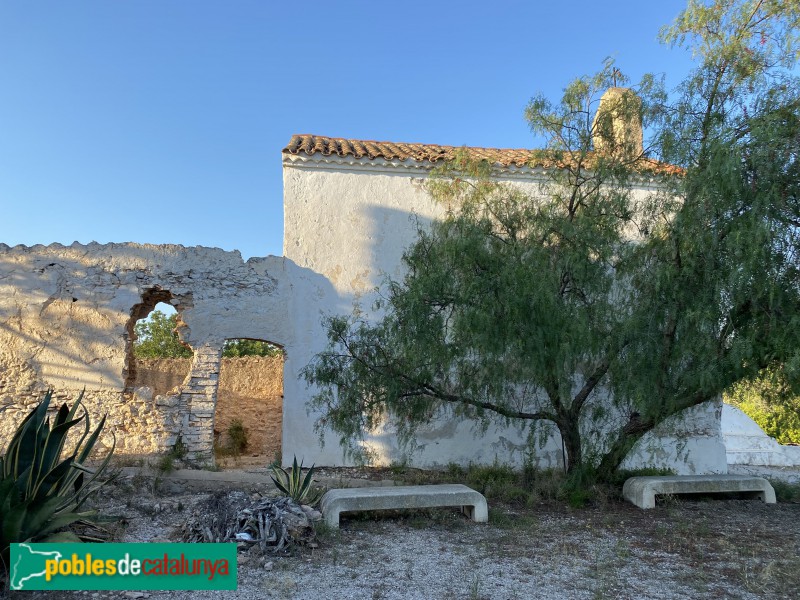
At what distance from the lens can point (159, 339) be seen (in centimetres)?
2380

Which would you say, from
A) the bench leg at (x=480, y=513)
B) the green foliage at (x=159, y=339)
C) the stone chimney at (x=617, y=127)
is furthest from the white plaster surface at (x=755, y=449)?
the green foliage at (x=159, y=339)

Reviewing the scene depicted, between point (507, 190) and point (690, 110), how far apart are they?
224 centimetres

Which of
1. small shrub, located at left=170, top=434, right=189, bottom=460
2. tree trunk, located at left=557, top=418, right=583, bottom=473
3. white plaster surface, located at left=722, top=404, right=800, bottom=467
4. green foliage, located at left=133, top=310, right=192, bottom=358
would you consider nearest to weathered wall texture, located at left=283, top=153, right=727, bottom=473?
small shrub, located at left=170, top=434, right=189, bottom=460

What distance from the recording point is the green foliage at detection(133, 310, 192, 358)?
22.8 m

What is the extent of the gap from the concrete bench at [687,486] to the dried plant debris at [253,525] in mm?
4094

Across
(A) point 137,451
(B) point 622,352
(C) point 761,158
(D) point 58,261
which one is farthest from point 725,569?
(D) point 58,261

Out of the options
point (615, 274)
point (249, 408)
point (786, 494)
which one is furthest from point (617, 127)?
point (249, 408)

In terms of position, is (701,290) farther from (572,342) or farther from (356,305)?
(356,305)

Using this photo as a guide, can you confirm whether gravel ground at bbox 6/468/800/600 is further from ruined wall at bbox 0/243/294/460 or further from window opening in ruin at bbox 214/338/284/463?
window opening in ruin at bbox 214/338/284/463

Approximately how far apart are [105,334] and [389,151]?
5686 millimetres

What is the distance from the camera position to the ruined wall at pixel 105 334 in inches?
351

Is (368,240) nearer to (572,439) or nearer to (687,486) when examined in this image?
(572,439)

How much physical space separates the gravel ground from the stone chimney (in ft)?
14.2

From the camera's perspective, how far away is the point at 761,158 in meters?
5.41
